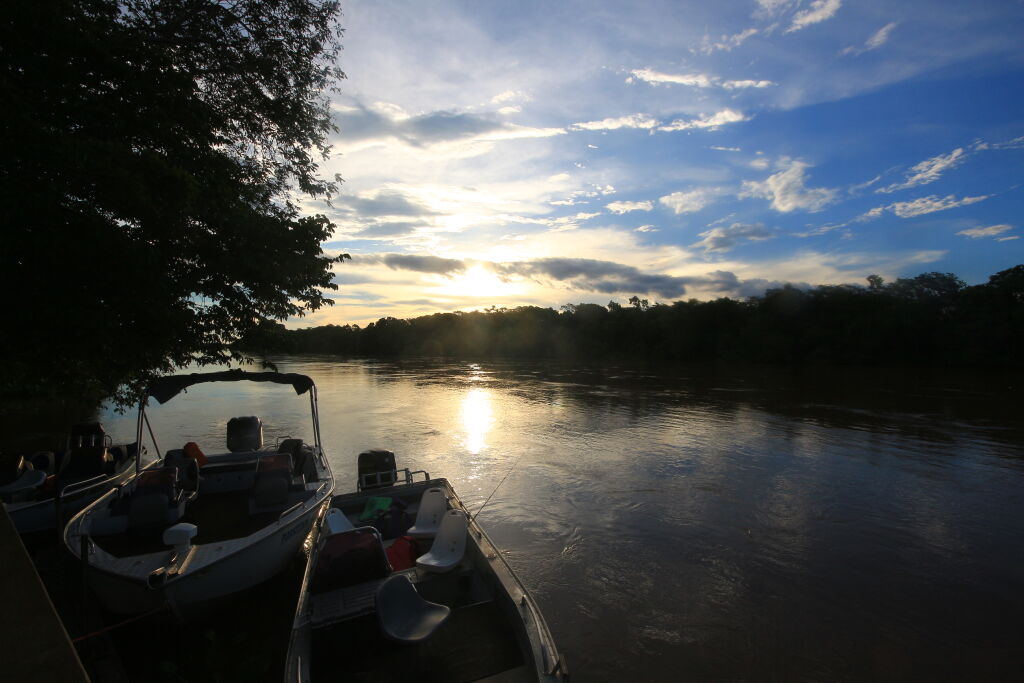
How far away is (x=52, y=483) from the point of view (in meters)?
9.66

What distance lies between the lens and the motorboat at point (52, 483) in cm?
899

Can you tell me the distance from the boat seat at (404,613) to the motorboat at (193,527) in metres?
2.63

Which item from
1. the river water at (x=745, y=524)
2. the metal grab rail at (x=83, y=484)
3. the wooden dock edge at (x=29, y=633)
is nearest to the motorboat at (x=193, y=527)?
the metal grab rail at (x=83, y=484)

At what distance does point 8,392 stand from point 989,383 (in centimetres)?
5554

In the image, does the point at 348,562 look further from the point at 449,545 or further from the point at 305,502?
the point at 305,502

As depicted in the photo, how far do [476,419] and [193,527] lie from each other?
64.3ft

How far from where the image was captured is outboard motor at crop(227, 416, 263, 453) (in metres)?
12.3

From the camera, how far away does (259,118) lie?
10742mm

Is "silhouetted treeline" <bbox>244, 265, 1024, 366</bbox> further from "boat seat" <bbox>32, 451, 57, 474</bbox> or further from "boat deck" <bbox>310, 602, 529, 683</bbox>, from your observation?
"boat deck" <bbox>310, 602, 529, 683</bbox>

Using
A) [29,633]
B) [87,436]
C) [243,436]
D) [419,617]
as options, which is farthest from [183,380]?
[29,633]

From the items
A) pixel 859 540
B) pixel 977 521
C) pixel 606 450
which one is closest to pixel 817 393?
Answer: pixel 606 450

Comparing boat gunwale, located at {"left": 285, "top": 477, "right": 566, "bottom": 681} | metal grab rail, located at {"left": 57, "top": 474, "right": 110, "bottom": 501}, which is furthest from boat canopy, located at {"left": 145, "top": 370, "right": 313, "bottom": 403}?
boat gunwale, located at {"left": 285, "top": 477, "right": 566, "bottom": 681}

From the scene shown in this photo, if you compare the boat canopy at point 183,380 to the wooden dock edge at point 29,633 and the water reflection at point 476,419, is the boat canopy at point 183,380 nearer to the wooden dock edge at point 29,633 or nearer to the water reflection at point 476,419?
the wooden dock edge at point 29,633

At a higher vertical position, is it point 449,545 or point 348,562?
point 348,562
